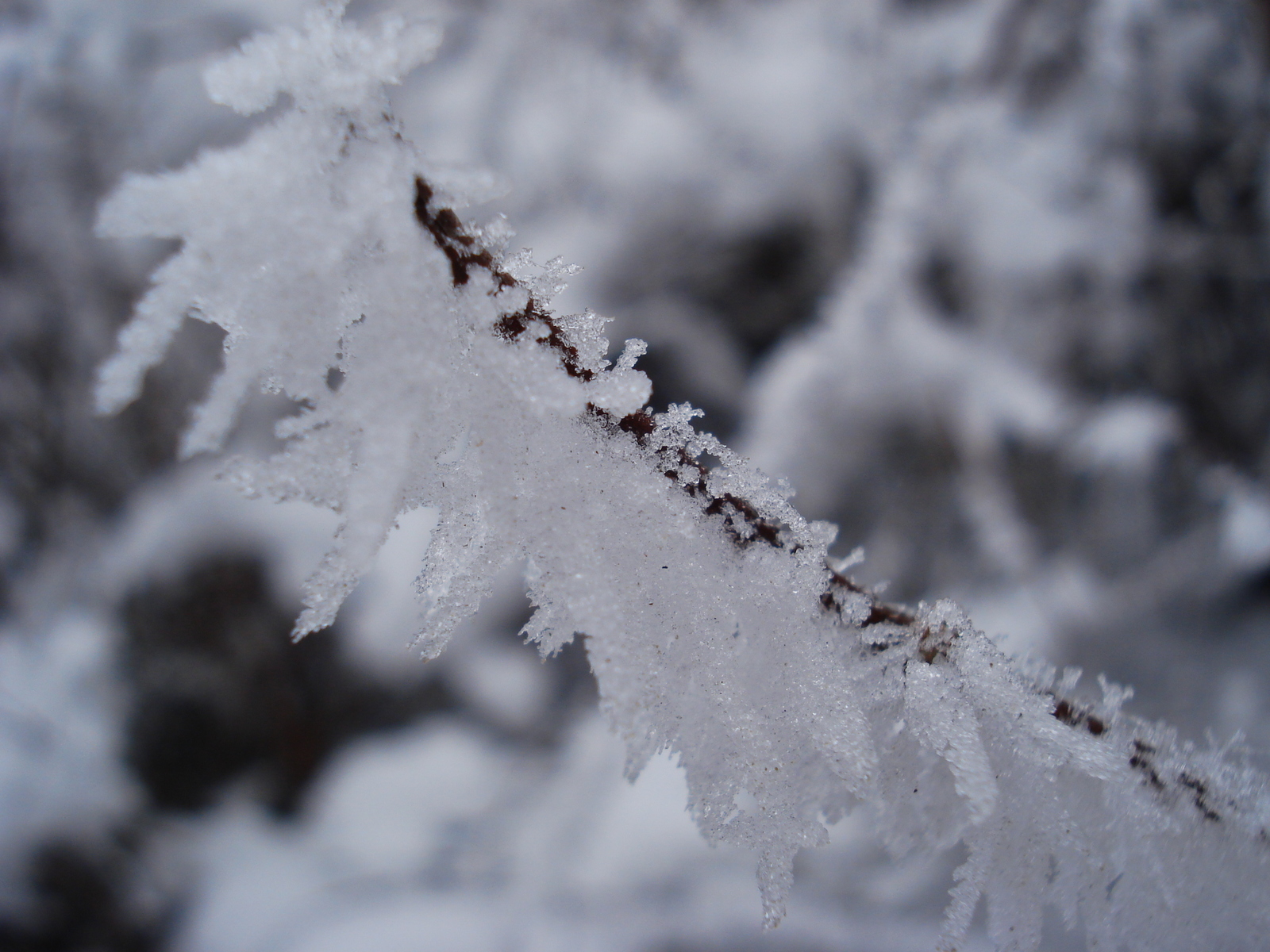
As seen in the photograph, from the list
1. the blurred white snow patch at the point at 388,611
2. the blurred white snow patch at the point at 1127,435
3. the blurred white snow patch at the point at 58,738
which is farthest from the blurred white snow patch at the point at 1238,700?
the blurred white snow patch at the point at 58,738

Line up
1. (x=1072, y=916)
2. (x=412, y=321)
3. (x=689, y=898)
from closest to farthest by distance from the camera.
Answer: (x=412, y=321) → (x=1072, y=916) → (x=689, y=898)

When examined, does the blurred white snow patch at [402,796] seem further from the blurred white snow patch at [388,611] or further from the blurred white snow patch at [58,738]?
the blurred white snow patch at [58,738]

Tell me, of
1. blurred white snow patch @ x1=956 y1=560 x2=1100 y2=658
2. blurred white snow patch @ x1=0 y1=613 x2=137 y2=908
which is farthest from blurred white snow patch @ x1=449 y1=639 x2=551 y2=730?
blurred white snow patch @ x1=956 y1=560 x2=1100 y2=658

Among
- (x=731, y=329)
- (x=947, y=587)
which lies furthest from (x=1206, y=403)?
(x=731, y=329)

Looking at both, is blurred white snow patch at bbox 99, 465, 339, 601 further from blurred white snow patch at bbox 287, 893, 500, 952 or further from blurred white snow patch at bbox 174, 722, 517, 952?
blurred white snow patch at bbox 287, 893, 500, 952

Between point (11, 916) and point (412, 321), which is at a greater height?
point (412, 321)

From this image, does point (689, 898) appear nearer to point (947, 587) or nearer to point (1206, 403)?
point (947, 587)
